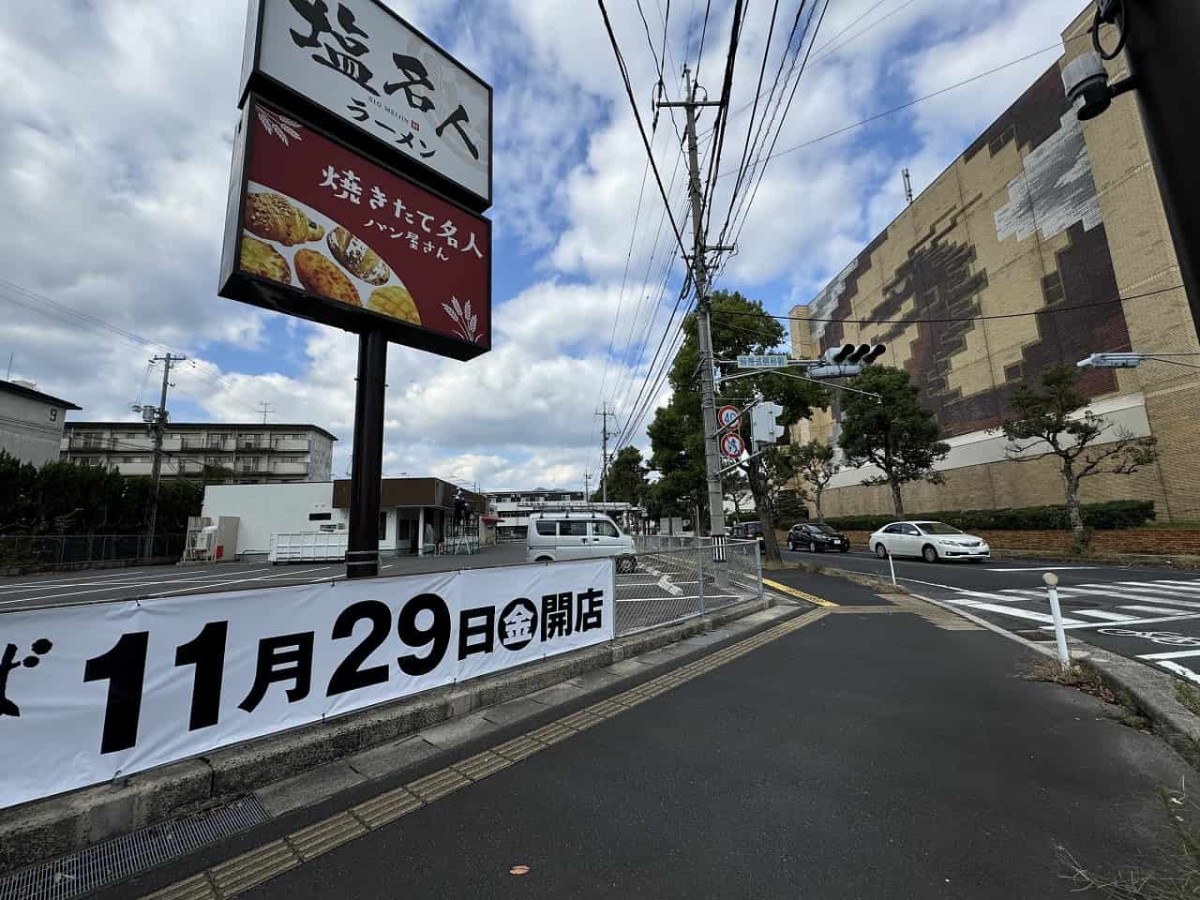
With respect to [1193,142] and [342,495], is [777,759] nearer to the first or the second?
[1193,142]

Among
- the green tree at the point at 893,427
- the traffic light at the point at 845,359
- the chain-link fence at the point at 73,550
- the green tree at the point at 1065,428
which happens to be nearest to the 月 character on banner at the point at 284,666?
the traffic light at the point at 845,359

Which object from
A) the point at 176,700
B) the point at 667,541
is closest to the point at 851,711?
the point at 176,700

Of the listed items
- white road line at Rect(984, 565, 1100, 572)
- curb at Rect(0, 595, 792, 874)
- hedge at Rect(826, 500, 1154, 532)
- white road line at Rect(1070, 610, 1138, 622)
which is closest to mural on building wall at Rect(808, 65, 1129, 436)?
hedge at Rect(826, 500, 1154, 532)

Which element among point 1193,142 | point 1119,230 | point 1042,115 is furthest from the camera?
point 1042,115

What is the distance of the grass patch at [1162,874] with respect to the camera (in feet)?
6.86

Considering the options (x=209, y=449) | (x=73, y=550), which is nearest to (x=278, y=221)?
(x=73, y=550)

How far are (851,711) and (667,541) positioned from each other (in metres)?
18.3

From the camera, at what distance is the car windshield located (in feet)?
61.9

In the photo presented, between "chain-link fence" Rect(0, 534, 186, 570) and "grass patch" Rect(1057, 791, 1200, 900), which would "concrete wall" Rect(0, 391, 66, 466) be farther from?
"grass patch" Rect(1057, 791, 1200, 900)

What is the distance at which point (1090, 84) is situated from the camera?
283 centimetres

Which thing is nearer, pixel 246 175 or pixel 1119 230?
pixel 246 175

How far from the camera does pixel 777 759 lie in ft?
11.6

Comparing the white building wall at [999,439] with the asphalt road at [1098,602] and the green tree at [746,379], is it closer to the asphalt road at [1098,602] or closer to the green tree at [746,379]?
the asphalt road at [1098,602]

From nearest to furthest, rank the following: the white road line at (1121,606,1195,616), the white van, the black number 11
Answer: the black number 11, the white road line at (1121,606,1195,616), the white van
